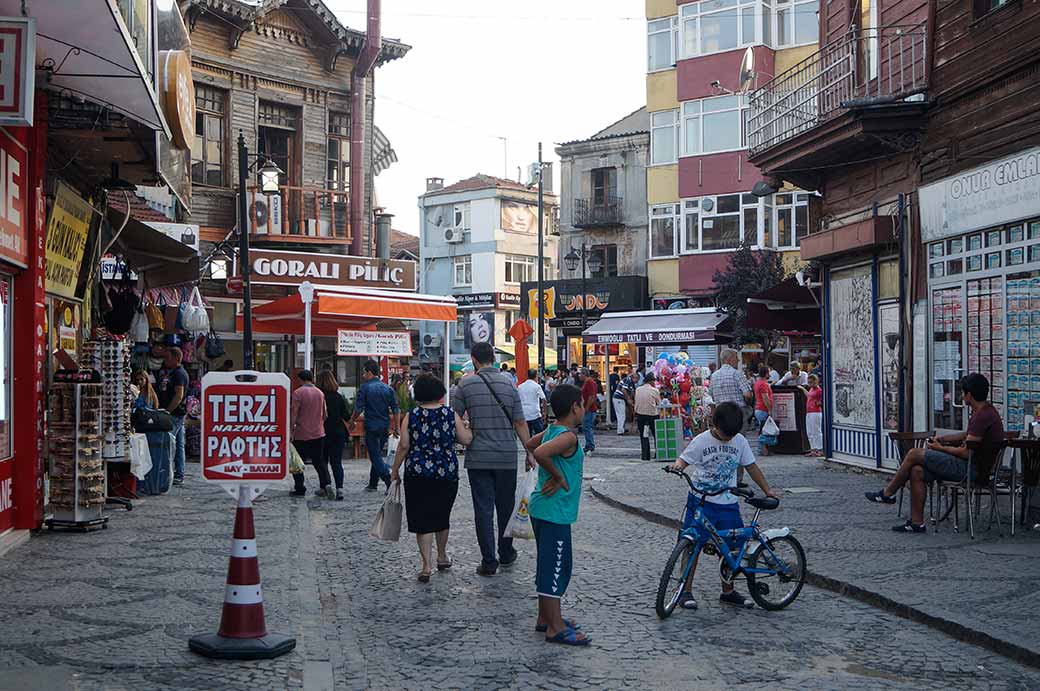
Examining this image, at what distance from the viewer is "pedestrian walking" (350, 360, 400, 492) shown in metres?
15.3

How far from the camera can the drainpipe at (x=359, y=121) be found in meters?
29.8

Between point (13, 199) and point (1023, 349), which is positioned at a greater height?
point (13, 199)

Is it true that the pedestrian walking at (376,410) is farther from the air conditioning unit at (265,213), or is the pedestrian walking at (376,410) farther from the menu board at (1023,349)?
the air conditioning unit at (265,213)

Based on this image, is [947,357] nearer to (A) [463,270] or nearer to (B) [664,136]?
(B) [664,136]

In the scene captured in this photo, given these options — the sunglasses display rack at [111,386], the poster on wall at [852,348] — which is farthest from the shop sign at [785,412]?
the sunglasses display rack at [111,386]

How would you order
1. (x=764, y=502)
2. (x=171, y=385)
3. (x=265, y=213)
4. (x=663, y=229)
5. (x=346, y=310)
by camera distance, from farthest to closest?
(x=663, y=229)
(x=265, y=213)
(x=346, y=310)
(x=171, y=385)
(x=764, y=502)

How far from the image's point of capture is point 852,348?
58.7 feet

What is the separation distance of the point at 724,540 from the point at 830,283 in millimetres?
11561

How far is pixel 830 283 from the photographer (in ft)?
61.5

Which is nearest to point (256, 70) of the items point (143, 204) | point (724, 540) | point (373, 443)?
point (143, 204)

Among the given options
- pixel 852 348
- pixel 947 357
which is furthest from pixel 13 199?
pixel 852 348

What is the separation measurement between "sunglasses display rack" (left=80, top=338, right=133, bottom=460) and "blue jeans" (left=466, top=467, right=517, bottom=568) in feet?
15.8

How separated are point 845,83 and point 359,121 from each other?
1596cm

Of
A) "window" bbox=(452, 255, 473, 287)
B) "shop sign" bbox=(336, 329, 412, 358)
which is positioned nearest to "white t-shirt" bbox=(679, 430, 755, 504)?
"shop sign" bbox=(336, 329, 412, 358)
